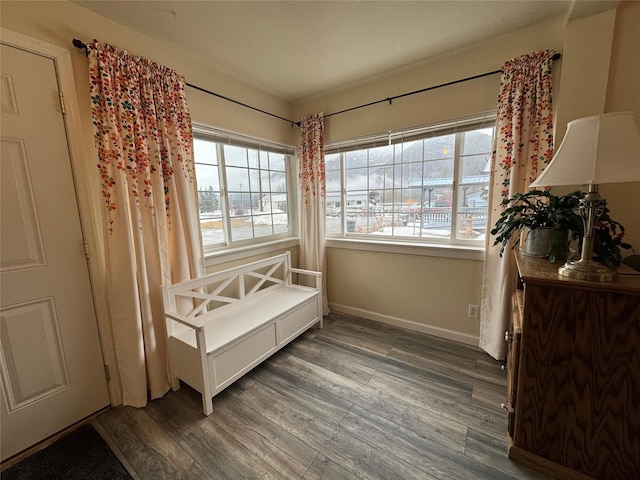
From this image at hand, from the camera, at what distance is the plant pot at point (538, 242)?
1.31m

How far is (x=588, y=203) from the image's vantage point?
998 millimetres

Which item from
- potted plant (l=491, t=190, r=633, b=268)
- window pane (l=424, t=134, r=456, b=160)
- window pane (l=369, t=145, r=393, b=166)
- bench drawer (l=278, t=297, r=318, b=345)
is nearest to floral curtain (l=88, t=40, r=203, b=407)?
bench drawer (l=278, t=297, r=318, b=345)

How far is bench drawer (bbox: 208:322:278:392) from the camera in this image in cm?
160

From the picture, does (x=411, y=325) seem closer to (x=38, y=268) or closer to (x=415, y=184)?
(x=415, y=184)

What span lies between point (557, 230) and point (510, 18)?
146 cm

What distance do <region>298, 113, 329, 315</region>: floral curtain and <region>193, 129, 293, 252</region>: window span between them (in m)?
0.27

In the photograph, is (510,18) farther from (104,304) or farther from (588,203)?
(104,304)

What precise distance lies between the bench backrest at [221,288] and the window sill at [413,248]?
64 centimetres

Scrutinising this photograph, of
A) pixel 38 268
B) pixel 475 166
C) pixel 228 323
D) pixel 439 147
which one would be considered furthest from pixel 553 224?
pixel 38 268

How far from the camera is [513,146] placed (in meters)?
1.76

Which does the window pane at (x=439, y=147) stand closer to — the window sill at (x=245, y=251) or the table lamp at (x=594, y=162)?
the table lamp at (x=594, y=162)

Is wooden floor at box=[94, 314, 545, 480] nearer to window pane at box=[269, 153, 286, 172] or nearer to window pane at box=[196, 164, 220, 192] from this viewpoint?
window pane at box=[196, 164, 220, 192]

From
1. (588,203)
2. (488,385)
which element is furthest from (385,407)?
(588,203)

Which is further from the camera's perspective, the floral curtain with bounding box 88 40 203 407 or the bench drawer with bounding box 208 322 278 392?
the bench drawer with bounding box 208 322 278 392
